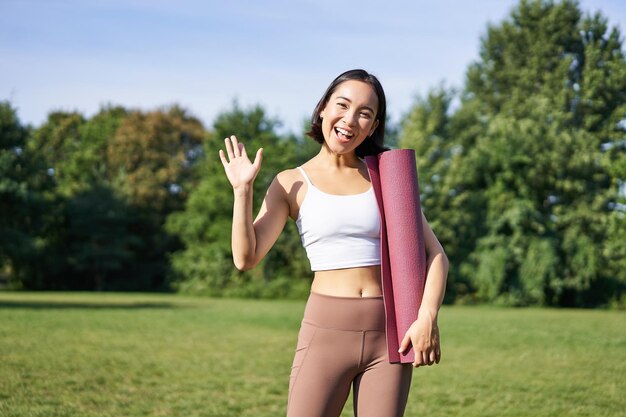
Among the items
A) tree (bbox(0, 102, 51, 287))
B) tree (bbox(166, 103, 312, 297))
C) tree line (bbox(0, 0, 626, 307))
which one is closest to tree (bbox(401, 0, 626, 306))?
tree line (bbox(0, 0, 626, 307))

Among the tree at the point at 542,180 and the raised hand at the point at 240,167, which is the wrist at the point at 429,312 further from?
the tree at the point at 542,180

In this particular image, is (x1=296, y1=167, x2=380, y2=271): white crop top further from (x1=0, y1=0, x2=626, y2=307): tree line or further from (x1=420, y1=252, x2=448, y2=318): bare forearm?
(x1=0, y1=0, x2=626, y2=307): tree line

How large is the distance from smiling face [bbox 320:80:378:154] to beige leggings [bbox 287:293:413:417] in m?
0.63

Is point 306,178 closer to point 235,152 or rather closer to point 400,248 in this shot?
point 235,152

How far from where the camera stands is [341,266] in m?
2.88

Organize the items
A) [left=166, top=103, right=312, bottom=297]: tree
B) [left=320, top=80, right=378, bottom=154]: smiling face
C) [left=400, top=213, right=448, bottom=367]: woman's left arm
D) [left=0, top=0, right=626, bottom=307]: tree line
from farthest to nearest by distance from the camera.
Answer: [left=166, top=103, right=312, bottom=297]: tree, [left=0, top=0, right=626, bottom=307]: tree line, [left=320, top=80, right=378, bottom=154]: smiling face, [left=400, top=213, right=448, bottom=367]: woman's left arm

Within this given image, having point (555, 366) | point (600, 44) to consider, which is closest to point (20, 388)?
point (555, 366)

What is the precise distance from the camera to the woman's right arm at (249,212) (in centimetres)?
279

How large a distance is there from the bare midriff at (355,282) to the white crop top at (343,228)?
1.1 inches

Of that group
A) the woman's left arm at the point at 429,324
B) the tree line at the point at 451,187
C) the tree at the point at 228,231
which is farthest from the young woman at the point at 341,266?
the tree at the point at 228,231

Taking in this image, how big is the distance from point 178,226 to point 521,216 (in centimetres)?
1937

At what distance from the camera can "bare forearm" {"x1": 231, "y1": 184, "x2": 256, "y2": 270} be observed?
2781 millimetres

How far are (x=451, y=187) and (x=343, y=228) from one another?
34.2m

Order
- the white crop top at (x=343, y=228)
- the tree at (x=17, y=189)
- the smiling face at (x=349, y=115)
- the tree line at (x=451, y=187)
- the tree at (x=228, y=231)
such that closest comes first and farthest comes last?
the white crop top at (x=343, y=228) → the smiling face at (x=349, y=115) → the tree at (x=17, y=189) → the tree line at (x=451, y=187) → the tree at (x=228, y=231)
